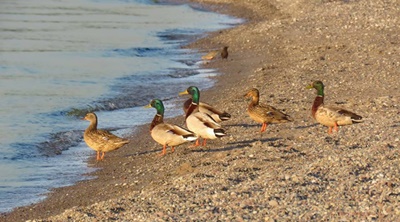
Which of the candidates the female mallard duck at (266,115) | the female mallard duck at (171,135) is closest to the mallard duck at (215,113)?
the female mallard duck at (266,115)

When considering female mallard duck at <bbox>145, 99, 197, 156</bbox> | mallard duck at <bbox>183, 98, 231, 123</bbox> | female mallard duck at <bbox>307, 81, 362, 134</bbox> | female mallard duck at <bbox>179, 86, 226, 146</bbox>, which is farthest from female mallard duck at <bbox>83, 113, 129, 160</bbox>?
female mallard duck at <bbox>307, 81, 362, 134</bbox>

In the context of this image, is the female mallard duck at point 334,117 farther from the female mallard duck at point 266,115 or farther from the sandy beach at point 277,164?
the female mallard duck at point 266,115

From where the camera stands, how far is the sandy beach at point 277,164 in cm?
912

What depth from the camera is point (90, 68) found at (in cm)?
2539

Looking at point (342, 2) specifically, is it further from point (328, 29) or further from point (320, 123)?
point (320, 123)

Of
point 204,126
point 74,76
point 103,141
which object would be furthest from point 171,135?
point 74,76

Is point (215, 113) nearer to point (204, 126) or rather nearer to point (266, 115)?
point (266, 115)

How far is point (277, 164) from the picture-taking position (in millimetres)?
11180

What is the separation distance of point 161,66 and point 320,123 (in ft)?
41.9

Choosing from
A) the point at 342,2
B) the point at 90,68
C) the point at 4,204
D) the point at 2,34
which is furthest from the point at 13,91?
the point at 342,2

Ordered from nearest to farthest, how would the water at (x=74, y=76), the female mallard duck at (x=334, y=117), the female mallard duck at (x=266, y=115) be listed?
1. the female mallard duck at (x=334, y=117)
2. the female mallard duck at (x=266, y=115)
3. the water at (x=74, y=76)

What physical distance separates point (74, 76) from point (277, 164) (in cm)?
1341

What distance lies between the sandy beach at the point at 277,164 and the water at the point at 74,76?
918 mm

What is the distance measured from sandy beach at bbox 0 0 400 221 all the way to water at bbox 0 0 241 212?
918 mm
